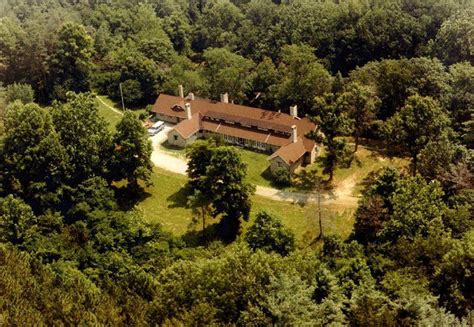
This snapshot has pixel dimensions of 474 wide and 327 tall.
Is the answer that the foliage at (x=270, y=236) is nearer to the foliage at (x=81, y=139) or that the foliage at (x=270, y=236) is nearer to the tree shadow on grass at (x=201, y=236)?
the tree shadow on grass at (x=201, y=236)

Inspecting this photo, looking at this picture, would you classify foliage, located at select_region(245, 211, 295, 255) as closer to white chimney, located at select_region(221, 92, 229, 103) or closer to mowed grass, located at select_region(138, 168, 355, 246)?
mowed grass, located at select_region(138, 168, 355, 246)

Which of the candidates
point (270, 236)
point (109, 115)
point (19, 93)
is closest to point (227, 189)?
point (270, 236)

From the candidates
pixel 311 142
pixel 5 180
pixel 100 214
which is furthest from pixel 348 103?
pixel 5 180

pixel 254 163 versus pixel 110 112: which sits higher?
pixel 110 112

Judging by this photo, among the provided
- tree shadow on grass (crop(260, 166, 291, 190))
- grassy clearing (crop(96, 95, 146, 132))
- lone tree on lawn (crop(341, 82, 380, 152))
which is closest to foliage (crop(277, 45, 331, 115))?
lone tree on lawn (crop(341, 82, 380, 152))

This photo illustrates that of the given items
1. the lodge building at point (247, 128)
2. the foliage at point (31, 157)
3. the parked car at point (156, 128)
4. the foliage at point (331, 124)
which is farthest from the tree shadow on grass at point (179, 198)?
the parked car at point (156, 128)

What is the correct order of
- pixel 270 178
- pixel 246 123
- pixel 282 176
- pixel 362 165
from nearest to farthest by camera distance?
pixel 282 176
pixel 270 178
pixel 362 165
pixel 246 123

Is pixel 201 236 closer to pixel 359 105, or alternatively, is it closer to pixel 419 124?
pixel 359 105
